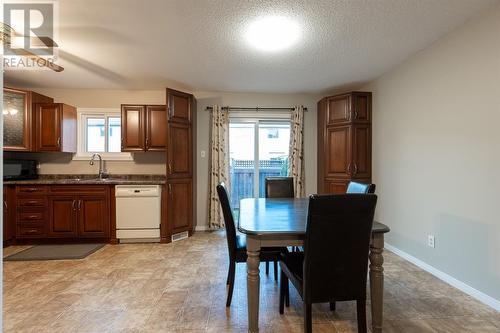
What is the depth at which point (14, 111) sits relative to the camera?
3670mm

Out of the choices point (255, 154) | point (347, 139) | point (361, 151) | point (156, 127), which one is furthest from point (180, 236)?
point (361, 151)

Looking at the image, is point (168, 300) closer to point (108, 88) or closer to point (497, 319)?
point (497, 319)

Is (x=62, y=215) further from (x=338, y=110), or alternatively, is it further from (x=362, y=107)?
(x=362, y=107)

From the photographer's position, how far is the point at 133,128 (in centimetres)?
404

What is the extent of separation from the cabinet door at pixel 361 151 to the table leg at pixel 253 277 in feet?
8.89

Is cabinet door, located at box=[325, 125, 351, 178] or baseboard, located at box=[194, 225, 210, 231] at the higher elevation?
cabinet door, located at box=[325, 125, 351, 178]

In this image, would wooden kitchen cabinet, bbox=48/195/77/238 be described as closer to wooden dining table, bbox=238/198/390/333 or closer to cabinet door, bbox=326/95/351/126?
wooden dining table, bbox=238/198/390/333

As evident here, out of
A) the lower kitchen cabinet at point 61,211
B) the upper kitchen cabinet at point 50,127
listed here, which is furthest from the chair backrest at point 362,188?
the upper kitchen cabinet at point 50,127

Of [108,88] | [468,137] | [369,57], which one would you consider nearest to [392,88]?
[369,57]

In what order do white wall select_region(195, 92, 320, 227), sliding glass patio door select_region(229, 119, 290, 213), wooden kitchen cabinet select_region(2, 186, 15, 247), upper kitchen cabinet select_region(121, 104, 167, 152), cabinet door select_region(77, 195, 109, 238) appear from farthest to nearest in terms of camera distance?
sliding glass patio door select_region(229, 119, 290, 213)
white wall select_region(195, 92, 320, 227)
upper kitchen cabinet select_region(121, 104, 167, 152)
cabinet door select_region(77, 195, 109, 238)
wooden kitchen cabinet select_region(2, 186, 15, 247)

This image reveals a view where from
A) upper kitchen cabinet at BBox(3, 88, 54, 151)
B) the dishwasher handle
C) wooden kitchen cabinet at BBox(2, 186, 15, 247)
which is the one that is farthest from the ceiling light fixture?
wooden kitchen cabinet at BBox(2, 186, 15, 247)

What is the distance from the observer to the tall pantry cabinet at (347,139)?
3.88 metres

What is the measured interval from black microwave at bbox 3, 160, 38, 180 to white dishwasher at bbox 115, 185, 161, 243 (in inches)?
59.3

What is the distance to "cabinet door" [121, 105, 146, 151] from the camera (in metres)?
4.02
